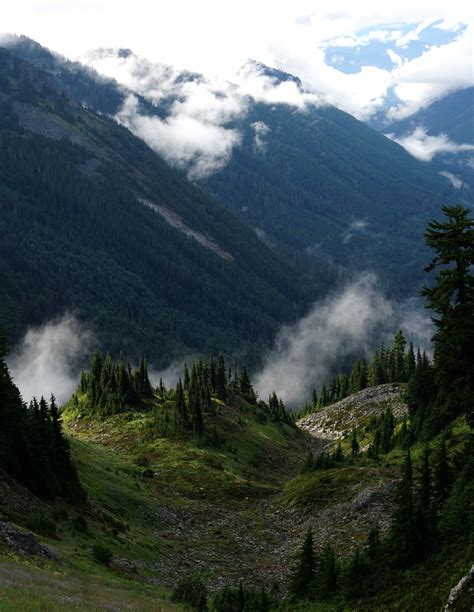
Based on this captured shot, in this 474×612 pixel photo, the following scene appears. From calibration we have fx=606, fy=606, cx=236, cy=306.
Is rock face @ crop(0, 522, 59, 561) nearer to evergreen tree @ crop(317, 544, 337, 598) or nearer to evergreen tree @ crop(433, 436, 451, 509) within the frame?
evergreen tree @ crop(317, 544, 337, 598)

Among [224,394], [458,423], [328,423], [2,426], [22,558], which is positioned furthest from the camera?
[328,423]

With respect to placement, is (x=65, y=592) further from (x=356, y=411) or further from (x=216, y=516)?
(x=356, y=411)

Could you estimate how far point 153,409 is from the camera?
133 metres

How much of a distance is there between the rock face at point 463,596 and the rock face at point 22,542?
23.4 meters

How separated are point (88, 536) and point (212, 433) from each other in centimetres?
7113

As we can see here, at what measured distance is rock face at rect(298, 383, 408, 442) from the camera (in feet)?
479

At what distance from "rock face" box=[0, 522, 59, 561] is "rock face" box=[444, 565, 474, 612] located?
2344 cm

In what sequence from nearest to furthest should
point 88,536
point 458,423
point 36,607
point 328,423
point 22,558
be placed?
point 36,607 → point 22,558 → point 88,536 → point 458,423 → point 328,423

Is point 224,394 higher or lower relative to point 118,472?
higher

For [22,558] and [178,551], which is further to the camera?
[178,551]

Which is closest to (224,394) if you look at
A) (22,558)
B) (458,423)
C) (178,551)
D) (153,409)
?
(153,409)

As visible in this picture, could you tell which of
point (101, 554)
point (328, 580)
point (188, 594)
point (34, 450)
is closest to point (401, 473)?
point (328, 580)

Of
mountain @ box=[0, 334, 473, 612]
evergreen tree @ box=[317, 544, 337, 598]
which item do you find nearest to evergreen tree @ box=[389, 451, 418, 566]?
mountain @ box=[0, 334, 473, 612]

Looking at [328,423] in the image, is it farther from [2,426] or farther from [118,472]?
[2,426]
